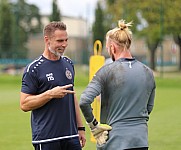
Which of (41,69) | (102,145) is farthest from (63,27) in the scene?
(102,145)

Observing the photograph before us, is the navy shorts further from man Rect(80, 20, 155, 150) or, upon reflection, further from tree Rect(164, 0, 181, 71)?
tree Rect(164, 0, 181, 71)

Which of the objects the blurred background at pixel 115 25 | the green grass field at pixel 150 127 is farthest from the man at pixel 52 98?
the blurred background at pixel 115 25

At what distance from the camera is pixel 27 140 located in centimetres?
1091

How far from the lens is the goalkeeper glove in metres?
4.63

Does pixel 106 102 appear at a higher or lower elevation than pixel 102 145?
higher

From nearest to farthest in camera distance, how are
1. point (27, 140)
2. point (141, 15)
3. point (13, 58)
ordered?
1. point (27, 140)
2. point (13, 58)
3. point (141, 15)

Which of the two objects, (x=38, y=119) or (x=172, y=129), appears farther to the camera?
(x=172, y=129)

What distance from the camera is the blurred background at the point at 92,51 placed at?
12.4 meters

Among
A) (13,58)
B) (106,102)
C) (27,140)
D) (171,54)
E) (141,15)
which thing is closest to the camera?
(106,102)

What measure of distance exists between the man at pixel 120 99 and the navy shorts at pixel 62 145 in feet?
2.06

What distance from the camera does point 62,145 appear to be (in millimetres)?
5305

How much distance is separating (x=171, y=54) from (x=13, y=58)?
44.9m

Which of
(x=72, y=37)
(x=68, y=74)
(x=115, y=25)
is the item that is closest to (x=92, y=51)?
(x=115, y=25)

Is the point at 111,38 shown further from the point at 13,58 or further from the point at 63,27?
the point at 13,58
